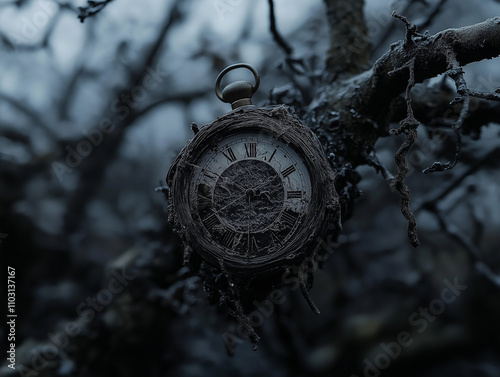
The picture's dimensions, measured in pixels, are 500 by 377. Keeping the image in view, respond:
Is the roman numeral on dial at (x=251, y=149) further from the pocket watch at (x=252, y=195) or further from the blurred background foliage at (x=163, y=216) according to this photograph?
the blurred background foliage at (x=163, y=216)

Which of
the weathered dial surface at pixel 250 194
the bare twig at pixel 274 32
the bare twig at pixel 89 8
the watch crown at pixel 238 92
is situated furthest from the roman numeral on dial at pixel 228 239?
the bare twig at pixel 274 32

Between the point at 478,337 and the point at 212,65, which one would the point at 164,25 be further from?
the point at 478,337

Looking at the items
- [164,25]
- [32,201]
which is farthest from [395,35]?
[32,201]

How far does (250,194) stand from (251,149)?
0.16m

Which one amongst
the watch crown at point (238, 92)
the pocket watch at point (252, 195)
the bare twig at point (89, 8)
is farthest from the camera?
the bare twig at point (89, 8)

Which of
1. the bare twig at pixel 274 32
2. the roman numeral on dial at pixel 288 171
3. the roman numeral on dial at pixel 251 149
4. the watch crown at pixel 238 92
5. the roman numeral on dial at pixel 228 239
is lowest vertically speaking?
the roman numeral on dial at pixel 228 239

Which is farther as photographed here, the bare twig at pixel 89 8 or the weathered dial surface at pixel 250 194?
the bare twig at pixel 89 8

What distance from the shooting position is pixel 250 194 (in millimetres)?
1324

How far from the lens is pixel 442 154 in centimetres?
314

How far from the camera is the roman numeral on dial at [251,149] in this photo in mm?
1357

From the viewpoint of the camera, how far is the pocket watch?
1302 mm

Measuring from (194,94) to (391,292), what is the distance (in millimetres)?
2545

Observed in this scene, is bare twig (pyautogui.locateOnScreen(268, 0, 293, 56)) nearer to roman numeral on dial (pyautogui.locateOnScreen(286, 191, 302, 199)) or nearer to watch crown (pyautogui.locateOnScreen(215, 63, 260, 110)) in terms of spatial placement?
watch crown (pyautogui.locateOnScreen(215, 63, 260, 110))

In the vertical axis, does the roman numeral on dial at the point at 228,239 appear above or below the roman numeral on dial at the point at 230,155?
below
